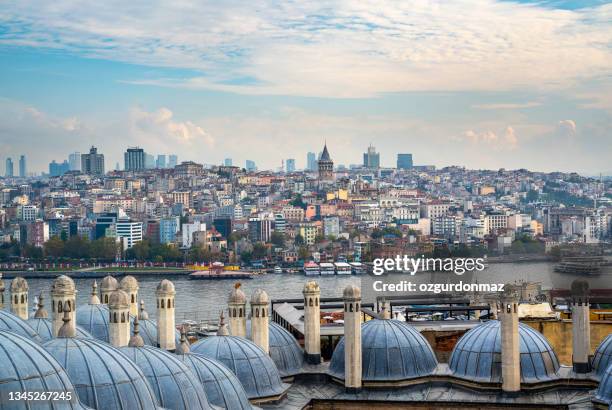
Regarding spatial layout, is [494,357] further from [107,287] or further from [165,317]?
[107,287]

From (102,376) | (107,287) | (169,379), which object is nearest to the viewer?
(102,376)

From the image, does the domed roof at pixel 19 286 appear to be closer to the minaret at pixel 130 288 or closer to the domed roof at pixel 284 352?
the minaret at pixel 130 288

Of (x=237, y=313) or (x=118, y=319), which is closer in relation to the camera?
(x=118, y=319)

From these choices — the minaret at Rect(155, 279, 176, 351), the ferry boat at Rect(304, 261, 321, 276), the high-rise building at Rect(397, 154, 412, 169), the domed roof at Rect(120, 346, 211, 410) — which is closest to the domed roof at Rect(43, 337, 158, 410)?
the domed roof at Rect(120, 346, 211, 410)

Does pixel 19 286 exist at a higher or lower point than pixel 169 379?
higher

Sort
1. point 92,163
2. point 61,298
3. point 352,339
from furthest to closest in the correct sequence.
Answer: point 92,163, point 352,339, point 61,298

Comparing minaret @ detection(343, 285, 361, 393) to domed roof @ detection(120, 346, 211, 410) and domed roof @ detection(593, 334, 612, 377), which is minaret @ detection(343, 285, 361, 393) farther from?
domed roof @ detection(120, 346, 211, 410)

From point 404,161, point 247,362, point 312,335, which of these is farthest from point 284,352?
point 404,161
